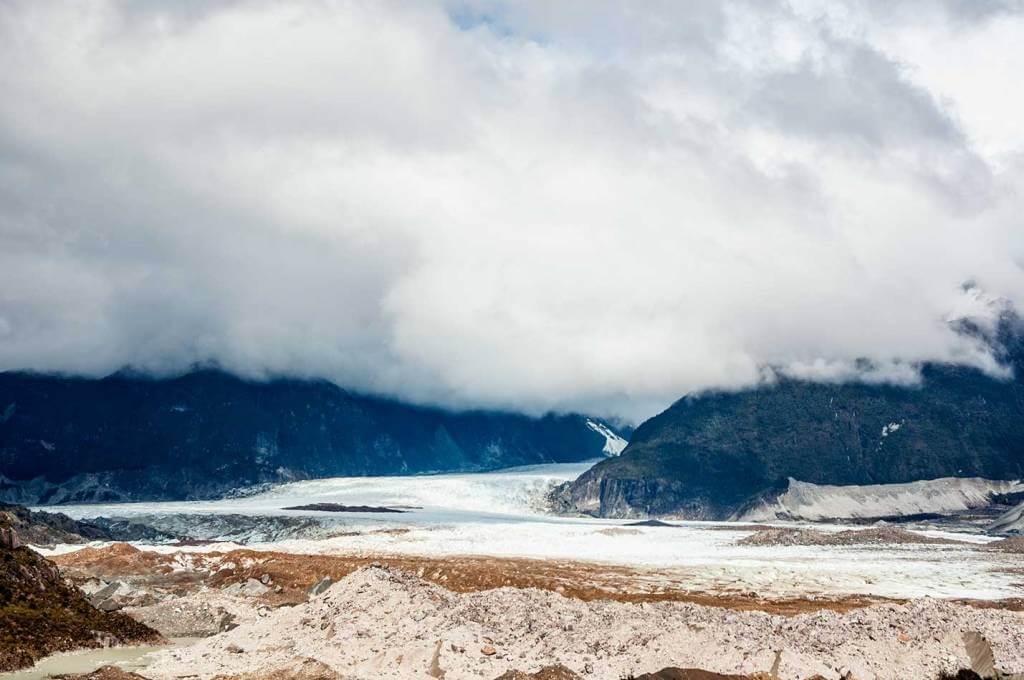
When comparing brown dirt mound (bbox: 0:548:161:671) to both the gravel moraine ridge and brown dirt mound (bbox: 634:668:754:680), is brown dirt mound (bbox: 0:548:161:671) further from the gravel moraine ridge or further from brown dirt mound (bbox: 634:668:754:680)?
brown dirt mound (bbox: 634:668:754:680)

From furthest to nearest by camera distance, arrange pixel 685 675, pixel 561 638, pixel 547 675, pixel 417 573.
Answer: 1. pixel 417 573
2. pixel 561 638
3. pixel 547 675
4. pixel 685 675

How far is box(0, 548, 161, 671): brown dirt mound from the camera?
41.6 metres

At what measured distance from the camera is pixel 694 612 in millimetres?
44438

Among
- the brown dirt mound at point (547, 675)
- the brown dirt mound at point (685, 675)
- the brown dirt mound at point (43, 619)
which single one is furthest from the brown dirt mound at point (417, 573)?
the brown dirt mound at point (547, 675)

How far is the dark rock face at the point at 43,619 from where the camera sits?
1640 inches

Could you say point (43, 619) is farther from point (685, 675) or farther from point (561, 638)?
point (685, 675)

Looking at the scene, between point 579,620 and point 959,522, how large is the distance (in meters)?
173

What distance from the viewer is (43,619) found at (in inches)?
1747

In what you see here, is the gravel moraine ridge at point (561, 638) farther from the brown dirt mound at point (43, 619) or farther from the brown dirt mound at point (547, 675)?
the brown dirt mound at point (43, 619)

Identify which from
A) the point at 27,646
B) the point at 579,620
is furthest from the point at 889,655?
the point at 27,646

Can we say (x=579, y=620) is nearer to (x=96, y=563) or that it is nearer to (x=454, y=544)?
(x=96, y=563)

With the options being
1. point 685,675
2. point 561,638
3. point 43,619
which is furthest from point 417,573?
point 685,675

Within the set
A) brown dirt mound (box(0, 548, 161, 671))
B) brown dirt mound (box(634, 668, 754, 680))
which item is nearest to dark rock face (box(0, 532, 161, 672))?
brown dirt mound (box(0, 548, 161, 671))

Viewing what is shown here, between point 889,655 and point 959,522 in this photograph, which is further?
point 959,522
